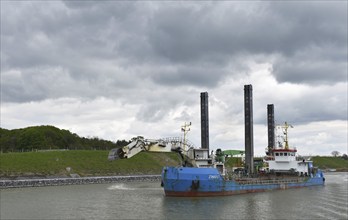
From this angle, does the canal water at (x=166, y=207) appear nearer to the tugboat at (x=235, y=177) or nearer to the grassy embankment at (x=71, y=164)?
the tugboat at (x=235, y=177)

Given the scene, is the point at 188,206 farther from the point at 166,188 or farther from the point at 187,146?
the point at 187,146

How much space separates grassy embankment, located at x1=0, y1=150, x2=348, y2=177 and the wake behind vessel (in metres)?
11.3

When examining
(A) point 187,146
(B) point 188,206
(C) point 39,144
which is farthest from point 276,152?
(C) point 39,144

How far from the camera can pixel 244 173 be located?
81562 millimetres

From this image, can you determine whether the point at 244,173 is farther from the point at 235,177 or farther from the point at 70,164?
the point at 70,164

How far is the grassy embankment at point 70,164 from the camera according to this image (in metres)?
97.1

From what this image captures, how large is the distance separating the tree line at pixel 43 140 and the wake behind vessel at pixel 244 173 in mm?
71196

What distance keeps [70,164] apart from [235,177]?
53.5 m

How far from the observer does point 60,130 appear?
166 metres

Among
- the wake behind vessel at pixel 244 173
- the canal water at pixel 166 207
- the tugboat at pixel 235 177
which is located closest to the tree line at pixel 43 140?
the wake behind vessel at pixel 244 173

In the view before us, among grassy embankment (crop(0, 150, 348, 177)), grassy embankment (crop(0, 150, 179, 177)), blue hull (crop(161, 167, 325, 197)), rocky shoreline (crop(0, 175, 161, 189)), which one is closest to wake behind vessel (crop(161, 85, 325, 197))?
blue hull (crop(161, 167, 325, 197))

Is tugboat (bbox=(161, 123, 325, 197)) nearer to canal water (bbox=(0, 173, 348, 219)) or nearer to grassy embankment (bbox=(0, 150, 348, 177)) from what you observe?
canal water (bbox=(0, 173, 348, 219))

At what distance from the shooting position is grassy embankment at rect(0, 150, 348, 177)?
97125 millimetres

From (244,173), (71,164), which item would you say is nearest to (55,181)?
(71,164)
